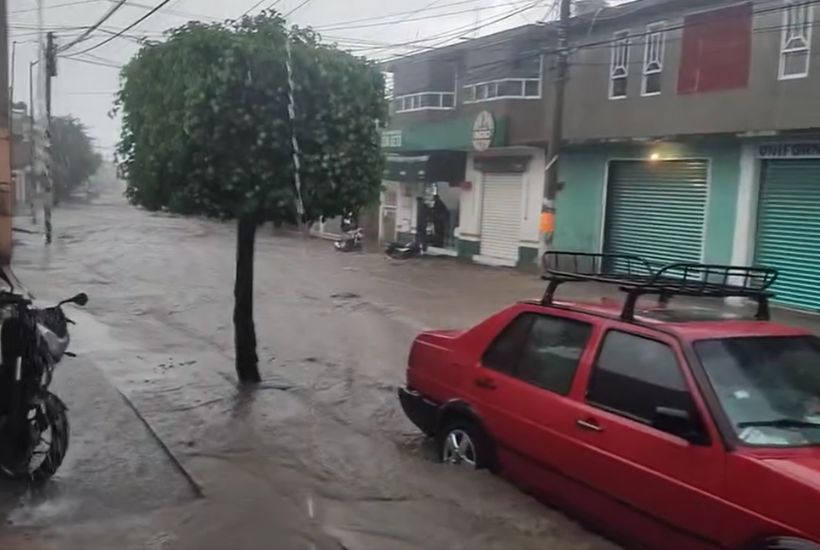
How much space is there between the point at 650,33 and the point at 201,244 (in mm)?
15677

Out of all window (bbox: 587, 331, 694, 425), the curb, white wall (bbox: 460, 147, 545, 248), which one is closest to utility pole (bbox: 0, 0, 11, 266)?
the curb

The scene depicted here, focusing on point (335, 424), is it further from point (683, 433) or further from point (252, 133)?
point (683, 433)

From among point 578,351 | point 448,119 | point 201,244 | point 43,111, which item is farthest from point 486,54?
point 578,351

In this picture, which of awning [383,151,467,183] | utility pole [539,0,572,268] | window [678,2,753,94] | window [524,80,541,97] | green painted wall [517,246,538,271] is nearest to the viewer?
window [678,2,753,94]

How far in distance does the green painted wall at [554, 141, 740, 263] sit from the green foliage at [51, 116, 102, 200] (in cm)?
2283

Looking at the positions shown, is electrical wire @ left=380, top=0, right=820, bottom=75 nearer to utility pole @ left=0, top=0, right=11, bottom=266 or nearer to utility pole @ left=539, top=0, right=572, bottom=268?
utility pole @ left=539, top=0, right=572, bottom=268

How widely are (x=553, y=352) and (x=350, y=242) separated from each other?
23805 millimetres

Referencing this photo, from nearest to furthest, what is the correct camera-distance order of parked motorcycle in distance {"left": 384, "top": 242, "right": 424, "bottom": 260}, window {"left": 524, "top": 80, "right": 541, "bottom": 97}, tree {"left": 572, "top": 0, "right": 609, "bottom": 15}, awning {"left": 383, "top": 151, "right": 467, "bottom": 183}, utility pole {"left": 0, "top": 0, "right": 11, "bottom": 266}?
utility pole {"left": 0, "top": 0, "right": 11, "bottom": 266}
tree {"left": 572, "top": 0, "right": 609, "bottom": 15}
window {"left": 524, "top": 80, "right": 541, "bottom": 97}
parked motorcycle in distance {"left": 384, "top": 242, "right": 424, "bottom": 260}
awning {"left": 383, "top": 151, "right": 467, "bottom": 183}

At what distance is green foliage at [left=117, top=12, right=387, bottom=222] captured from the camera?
6680 mm

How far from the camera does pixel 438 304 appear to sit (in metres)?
15.7

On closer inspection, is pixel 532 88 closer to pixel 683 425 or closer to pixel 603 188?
pixel 603 188

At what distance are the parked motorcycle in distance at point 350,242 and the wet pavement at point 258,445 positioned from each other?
40.4 ft

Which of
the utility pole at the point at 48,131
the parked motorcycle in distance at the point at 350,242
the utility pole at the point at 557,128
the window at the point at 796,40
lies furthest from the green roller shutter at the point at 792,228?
the utility pole at the point at 48,131

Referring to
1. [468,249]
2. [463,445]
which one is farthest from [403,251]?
[463,445]
